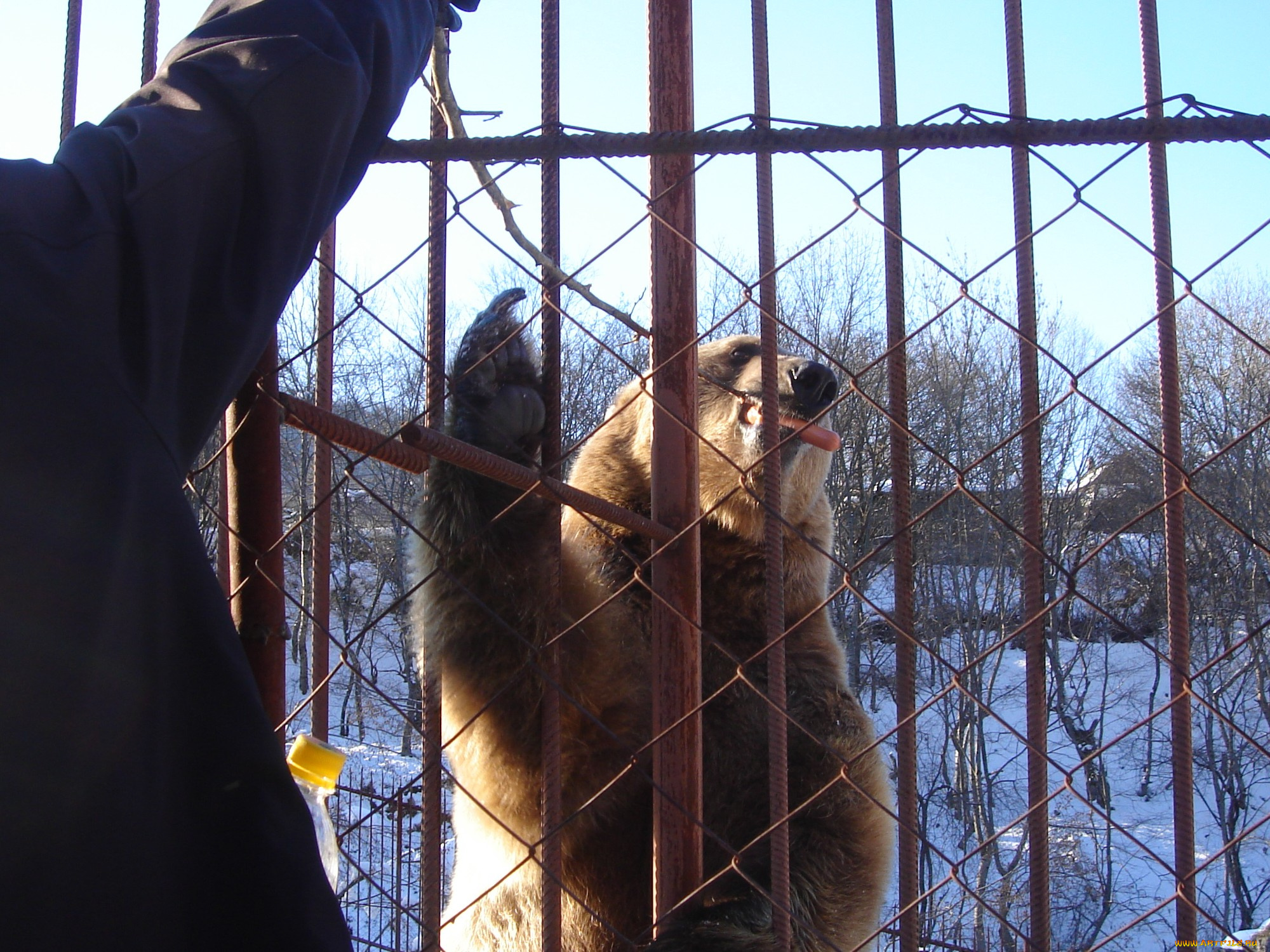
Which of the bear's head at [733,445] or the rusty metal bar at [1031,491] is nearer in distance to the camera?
the rusty metal bar at [1031,491]

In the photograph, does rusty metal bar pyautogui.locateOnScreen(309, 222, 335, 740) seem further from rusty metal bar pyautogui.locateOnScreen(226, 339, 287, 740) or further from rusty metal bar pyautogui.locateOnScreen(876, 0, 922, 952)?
rusty metal bar pyautogui.locateOnScreen(876, 0, 922, 952)

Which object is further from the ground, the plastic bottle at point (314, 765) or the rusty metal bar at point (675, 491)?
the rusty metal bar at point (675, 491)

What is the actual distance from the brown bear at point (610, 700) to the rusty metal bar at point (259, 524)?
0.41 metres

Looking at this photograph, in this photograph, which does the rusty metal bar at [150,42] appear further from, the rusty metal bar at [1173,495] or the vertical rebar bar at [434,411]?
the rusty metal bar at [1173,495]

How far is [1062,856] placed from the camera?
18109 mm

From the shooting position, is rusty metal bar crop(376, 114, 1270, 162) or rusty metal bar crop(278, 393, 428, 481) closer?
rusty metal bar crop(376, 114, 1270, 162)

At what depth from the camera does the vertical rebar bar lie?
2.19 metres

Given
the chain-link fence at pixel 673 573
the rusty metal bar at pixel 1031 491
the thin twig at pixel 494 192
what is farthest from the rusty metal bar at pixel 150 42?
the rusty metal bar at pixel 1031 491

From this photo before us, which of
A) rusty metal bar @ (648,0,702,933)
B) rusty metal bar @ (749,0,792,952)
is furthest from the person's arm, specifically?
rusty metal bar @ (648,0,702,933)

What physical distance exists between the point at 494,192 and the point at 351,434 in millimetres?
754

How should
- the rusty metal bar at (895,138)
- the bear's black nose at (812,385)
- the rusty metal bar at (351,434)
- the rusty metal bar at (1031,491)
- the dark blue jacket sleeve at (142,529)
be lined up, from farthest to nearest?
the bear's black nose at (812,385), the rusty metal bar at (1031,491), the rusty metal bar at (351,434), the rusty metal bar at (895,138), the dark blue jacket sleeve at (142,529)

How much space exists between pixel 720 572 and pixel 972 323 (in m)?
14.9

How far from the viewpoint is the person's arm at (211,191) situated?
0.96 metres

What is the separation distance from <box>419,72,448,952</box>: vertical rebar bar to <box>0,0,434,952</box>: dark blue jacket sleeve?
103cm
